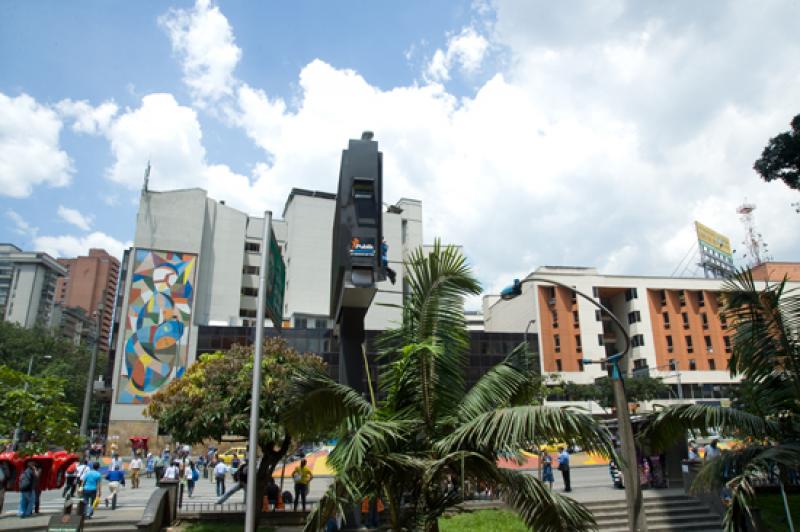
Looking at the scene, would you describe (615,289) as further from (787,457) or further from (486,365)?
(787,457)

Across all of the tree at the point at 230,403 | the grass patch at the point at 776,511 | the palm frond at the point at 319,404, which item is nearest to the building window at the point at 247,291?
the tree at the point at 230,403

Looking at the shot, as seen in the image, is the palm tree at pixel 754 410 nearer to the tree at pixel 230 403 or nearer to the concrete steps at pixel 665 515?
the concrete steps at pixel 665 515

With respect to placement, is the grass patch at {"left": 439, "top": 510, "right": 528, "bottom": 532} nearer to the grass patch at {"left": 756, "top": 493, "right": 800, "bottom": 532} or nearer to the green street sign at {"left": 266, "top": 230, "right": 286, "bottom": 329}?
the grass patch at {"left": 756, "top": 493, "right": 800, "bottom": 532}

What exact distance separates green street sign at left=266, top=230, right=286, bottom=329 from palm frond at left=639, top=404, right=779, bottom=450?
6341mm

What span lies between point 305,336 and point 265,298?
163ft

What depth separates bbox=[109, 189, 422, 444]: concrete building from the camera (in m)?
54.7

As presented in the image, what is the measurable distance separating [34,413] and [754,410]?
17.8 meters

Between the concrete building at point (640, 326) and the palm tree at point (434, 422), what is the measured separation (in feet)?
208

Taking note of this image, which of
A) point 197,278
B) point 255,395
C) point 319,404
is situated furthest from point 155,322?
point 319,404

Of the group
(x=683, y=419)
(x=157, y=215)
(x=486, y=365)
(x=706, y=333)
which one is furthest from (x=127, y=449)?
(x=706, y=333)

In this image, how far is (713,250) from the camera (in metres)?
86.4

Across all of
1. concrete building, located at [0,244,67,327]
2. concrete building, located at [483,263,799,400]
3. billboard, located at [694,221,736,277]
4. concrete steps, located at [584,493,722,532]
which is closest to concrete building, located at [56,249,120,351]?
concrete building, located at [0,244,67,327]

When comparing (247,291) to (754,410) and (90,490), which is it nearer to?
(90,490)

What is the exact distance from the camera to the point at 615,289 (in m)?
75.6
